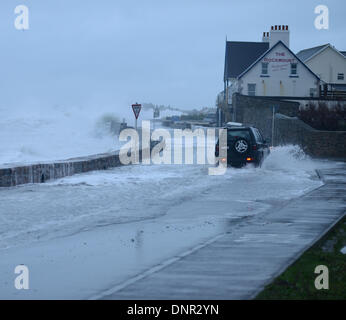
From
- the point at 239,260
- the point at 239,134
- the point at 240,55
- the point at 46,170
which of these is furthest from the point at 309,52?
the point at 239,260

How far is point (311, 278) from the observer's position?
7.73 m

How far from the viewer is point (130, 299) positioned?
269 inches

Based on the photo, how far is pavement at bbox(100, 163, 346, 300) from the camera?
7.19 metres

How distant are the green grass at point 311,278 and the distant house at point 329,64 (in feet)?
209

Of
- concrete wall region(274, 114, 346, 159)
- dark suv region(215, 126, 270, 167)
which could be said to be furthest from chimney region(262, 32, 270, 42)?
dark suv region(215, 126, 270, 167)

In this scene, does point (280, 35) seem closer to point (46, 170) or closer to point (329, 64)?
point (329, 64)

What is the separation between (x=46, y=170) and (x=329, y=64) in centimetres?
5702

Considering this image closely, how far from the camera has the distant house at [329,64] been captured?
71.5 m

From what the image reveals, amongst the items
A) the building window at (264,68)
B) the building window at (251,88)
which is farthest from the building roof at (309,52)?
the building window at (251,88)

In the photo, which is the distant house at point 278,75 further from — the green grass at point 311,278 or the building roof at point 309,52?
the green grass at point 311,278
